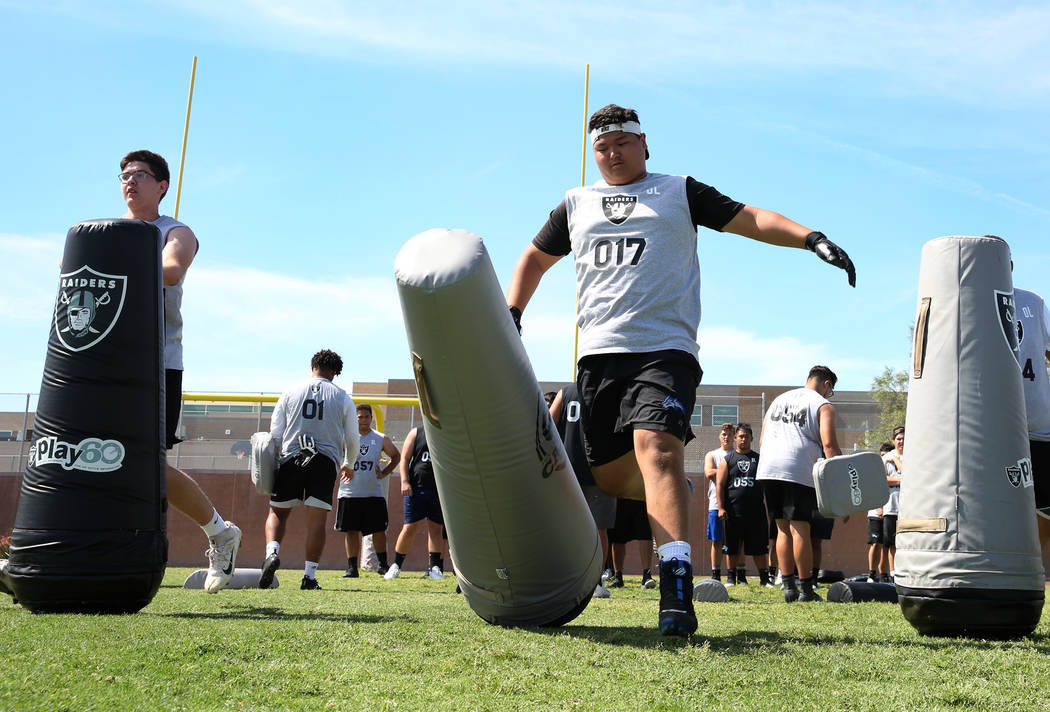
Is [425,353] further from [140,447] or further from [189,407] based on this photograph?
[189,407]

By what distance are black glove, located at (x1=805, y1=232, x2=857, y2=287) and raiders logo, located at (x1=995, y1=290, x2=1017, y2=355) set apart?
0.83m

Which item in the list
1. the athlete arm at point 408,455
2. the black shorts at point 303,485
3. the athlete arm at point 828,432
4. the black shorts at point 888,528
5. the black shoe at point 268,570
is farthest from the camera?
the black shorts at point 888,528

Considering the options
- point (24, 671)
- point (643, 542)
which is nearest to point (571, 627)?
point (24, 671)

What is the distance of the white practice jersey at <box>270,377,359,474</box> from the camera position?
305 inches

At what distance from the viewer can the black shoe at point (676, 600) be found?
3.42 meters

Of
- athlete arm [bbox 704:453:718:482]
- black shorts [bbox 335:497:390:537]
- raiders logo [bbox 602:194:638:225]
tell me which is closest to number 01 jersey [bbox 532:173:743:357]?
raiders logo [bbox 602:194:638:225]

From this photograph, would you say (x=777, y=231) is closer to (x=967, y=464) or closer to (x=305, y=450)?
(x=967, y=464)

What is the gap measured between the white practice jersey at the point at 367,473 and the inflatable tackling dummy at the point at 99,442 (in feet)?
21.1

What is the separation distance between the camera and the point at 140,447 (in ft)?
14.1

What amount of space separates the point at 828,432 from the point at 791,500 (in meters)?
0.63

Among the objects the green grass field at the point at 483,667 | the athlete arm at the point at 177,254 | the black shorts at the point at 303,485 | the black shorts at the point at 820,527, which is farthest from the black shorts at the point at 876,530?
the athlete arm at the point at 177,254

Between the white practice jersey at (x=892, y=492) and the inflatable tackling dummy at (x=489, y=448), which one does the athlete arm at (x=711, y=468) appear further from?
the inflatable tackling dummy at (x=489, y=448)

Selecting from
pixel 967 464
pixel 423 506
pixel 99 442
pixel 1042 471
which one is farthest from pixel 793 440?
pixel 99 442

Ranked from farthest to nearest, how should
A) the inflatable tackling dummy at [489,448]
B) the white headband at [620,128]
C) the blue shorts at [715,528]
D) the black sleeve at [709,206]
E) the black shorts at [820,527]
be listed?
the blue shorts at [715,528] < the black shorts at [820,527] < the white headband at [620,128] < the black sleeve at [709,206] < the inflatable tackling dummy at [489,448]
